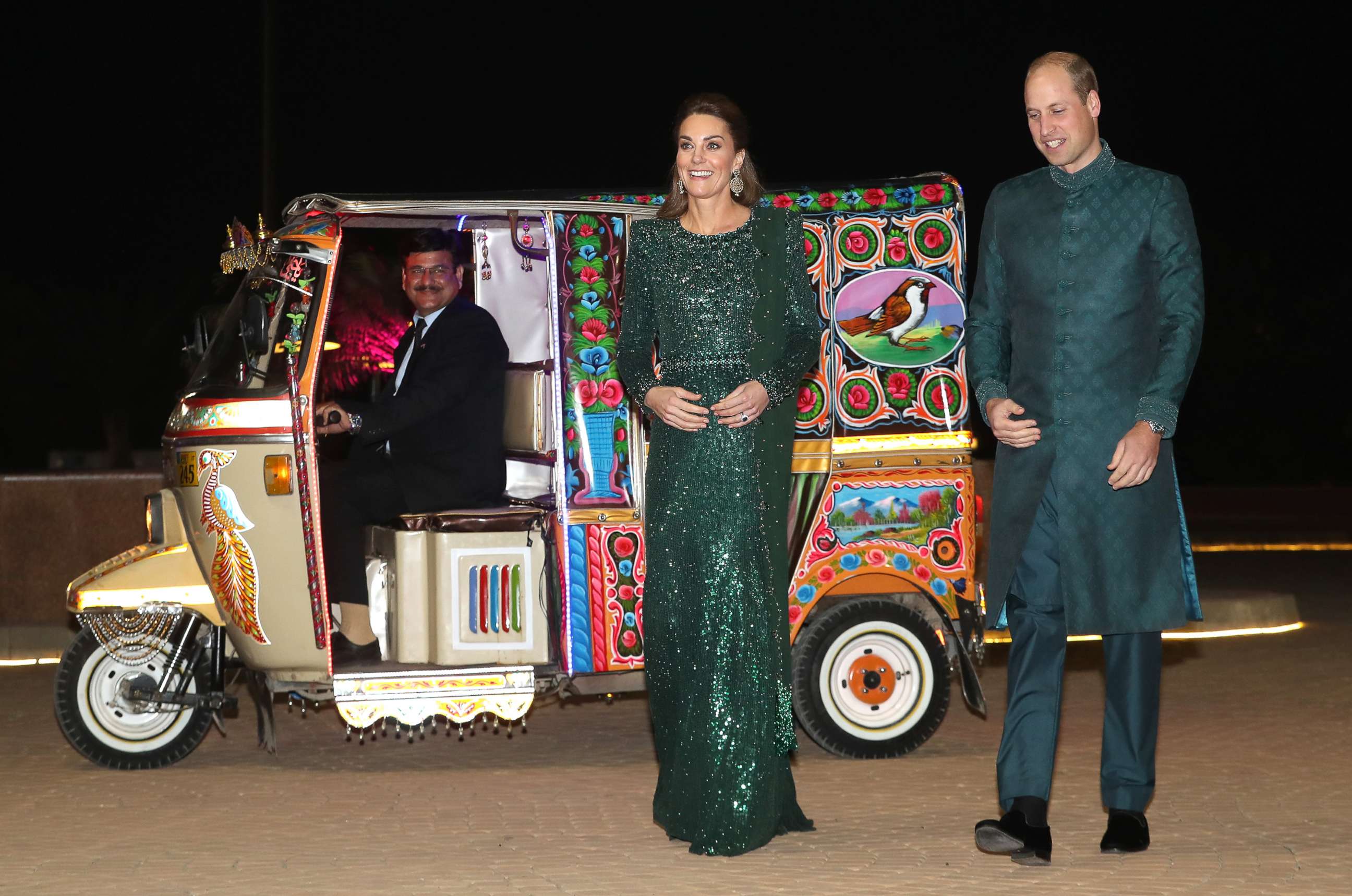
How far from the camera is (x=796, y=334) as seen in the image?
559 cm

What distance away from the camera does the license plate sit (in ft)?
23.1

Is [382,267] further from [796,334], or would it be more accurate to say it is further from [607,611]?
[796,334]

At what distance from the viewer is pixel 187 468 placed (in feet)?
23.3

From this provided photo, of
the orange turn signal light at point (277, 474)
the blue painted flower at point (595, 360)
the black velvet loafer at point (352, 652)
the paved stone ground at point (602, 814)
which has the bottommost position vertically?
the paved stone ground at point (602, 814)

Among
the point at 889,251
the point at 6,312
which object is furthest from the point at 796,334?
the point at 6,312

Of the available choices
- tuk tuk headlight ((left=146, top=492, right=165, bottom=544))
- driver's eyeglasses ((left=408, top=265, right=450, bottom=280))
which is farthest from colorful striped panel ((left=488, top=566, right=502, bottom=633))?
driver's eyeglasses ((left=408, top=265, right=450, bottom=280))

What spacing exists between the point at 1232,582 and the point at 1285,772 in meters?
8.49

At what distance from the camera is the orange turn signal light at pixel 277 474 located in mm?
6926

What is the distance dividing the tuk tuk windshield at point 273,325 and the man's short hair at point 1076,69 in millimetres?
3140

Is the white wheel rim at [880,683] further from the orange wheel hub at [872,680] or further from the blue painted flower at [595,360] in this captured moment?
the blue painted flower at [595,360]

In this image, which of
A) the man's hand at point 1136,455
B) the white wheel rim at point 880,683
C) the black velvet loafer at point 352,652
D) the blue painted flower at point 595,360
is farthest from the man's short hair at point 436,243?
the man's hand at point 1136,455

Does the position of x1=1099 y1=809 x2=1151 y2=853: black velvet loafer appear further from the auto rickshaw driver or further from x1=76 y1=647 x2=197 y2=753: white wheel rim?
x1=76 y1=647 x2=197 y2=753: white wheel rim

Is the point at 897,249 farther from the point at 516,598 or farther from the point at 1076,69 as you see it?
the point at 1076,69

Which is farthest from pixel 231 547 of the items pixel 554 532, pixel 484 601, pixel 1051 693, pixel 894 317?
pixel 1051 693
